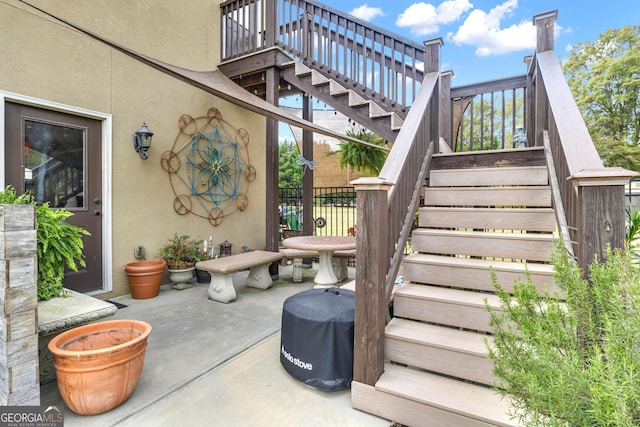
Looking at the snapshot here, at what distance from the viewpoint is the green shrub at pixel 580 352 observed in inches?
29.1

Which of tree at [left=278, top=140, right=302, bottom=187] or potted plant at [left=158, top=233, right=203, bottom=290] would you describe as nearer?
potted plant at [left=158, top=233, right=203, bottom=290]

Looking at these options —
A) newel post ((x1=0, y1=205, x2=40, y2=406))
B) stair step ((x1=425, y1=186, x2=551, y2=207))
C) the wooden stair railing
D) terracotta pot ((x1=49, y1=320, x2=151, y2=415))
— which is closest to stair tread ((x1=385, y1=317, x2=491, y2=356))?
stair step ((x1=425, y1=186, x2=551, y2=207))

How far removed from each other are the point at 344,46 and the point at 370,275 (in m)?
3.40

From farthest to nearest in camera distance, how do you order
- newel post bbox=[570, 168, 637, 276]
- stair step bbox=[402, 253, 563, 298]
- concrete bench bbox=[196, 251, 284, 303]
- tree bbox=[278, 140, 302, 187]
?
1. tree bbox=[278, 140, 302, 187]
2. concrete bench bbox=[196, 251, 284, 303]
3. stair step bbox=[402, 253, 563, 298]
4. newel post bbox=[570, 168, 637, 276]

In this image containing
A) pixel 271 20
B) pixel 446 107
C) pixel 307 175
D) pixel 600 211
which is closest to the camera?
pixel 600 211

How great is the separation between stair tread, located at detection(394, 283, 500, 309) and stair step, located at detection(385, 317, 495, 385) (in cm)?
18

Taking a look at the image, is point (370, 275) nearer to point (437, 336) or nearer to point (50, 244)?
point (437, 336)

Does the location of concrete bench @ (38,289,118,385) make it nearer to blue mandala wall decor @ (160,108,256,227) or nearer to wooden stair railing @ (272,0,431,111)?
blue mandala wall decor @ (160,108,256,227)

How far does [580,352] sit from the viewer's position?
992mm

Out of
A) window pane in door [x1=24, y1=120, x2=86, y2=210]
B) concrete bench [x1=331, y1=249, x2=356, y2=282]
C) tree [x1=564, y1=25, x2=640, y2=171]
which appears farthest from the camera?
tree [x1=564, y1=25, x2=640, y2=171]

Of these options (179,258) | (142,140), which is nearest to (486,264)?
(179,258)

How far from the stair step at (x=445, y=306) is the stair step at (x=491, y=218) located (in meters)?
0.60

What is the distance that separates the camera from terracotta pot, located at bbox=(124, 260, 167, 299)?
368 cm

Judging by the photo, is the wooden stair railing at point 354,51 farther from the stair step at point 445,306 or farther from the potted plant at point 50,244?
the potted plant at point 50,244
